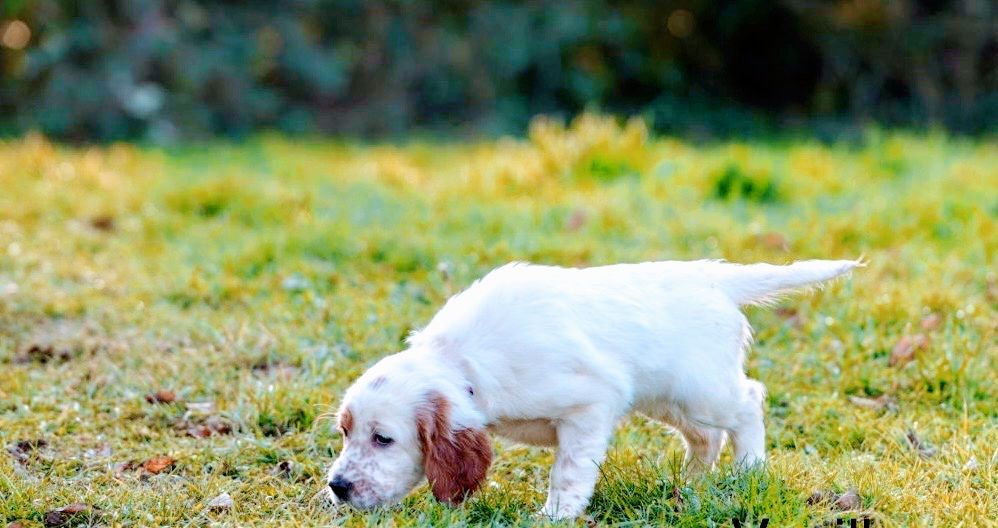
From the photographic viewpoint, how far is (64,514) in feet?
11.4

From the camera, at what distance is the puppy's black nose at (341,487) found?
3307 millimetres

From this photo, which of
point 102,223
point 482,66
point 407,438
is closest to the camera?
point 407,438

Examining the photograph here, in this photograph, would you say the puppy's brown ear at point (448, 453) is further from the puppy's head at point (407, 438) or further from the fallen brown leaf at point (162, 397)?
the fallen brown leaf at point (162, 397)

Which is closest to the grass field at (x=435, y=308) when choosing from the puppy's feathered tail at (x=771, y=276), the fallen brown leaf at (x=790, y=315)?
the fallen brown leaf at (x=790, y=315)

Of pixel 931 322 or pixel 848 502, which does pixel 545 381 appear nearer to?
pixel 848 502

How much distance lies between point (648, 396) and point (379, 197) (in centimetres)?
455

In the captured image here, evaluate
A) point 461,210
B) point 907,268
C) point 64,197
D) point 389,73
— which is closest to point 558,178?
point 461,210

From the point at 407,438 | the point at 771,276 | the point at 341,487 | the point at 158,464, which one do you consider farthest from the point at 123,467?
the point at 771,276

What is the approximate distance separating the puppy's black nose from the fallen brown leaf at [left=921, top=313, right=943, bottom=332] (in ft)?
9.14

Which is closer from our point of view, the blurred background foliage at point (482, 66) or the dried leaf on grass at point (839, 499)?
the dried leaf on grass at point (839, 499)

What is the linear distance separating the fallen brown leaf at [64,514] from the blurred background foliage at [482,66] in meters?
8.82

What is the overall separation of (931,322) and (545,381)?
2.40 metres

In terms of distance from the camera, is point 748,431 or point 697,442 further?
point 697,442

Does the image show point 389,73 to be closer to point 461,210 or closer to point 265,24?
point 265,24
